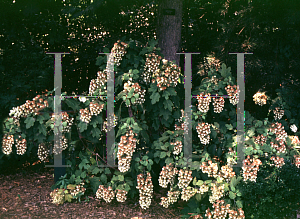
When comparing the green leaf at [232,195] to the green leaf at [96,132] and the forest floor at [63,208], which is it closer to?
the forest floor at [63,208]

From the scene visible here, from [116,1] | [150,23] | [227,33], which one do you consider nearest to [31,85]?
[116,1]

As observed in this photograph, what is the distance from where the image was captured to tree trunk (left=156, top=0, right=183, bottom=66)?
416cm

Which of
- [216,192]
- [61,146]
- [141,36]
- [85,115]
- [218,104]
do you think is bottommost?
[216,192]

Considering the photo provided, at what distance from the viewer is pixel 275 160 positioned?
3242 mm

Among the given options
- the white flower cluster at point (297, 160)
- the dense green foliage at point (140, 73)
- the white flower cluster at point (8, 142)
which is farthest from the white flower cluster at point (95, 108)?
the white flower cluster at point (297, 160)

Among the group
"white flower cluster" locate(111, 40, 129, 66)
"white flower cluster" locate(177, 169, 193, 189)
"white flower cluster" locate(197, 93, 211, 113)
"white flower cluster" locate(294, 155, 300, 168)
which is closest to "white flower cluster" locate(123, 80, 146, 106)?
"white flower cluster" locate(111, 40, 129, 66)

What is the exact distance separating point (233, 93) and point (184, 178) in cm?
105

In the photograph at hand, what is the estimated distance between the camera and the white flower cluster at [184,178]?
3239 mm

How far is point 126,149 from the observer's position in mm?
3170

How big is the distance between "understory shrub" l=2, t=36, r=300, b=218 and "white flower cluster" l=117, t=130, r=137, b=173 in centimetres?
1

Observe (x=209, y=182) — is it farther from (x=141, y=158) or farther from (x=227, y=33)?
(x=227, y=33)

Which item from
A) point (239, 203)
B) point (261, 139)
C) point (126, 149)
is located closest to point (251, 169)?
point (239, 203)

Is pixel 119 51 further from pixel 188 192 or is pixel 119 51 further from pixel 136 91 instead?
pixel 188 192

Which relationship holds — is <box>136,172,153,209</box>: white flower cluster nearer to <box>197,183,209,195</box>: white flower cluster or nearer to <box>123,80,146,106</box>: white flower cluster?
<box>197,183,209,195</box>: white flower cluster
